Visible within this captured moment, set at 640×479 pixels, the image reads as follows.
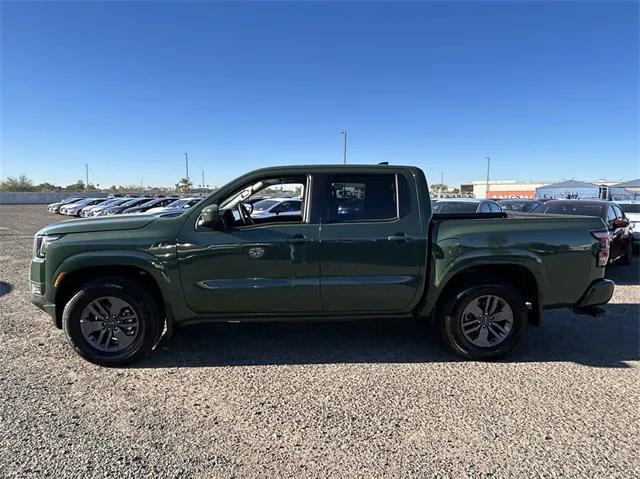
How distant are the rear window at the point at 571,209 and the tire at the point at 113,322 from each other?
27.6 ft

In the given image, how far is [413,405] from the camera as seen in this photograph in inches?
126

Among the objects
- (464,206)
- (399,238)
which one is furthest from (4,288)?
(464,206)

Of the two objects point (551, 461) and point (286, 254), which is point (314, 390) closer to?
point (286, 254)

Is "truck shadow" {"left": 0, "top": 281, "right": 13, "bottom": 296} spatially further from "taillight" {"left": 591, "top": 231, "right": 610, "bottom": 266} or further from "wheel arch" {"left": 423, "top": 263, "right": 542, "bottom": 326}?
"taillight" {"left": 591, "top": 231, "right": 610, "bottom": 266}

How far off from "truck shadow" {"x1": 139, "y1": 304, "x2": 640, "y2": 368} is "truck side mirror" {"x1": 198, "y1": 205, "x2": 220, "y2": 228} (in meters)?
1.37

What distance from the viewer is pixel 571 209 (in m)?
9.17

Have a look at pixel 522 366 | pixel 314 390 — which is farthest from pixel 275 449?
pixel 522 366

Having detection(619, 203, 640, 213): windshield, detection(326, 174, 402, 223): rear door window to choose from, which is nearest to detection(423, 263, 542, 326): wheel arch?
detection(326, 174, 402, 223): rear door window

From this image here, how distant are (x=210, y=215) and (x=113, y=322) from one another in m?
1.41

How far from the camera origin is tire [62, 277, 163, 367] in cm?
379

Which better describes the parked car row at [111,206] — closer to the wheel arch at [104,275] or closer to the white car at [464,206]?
the white car at [464,206]

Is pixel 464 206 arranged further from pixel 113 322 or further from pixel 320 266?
pixel 113 322

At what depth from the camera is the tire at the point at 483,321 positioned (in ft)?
13.2

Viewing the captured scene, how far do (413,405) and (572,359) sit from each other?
2040mm
